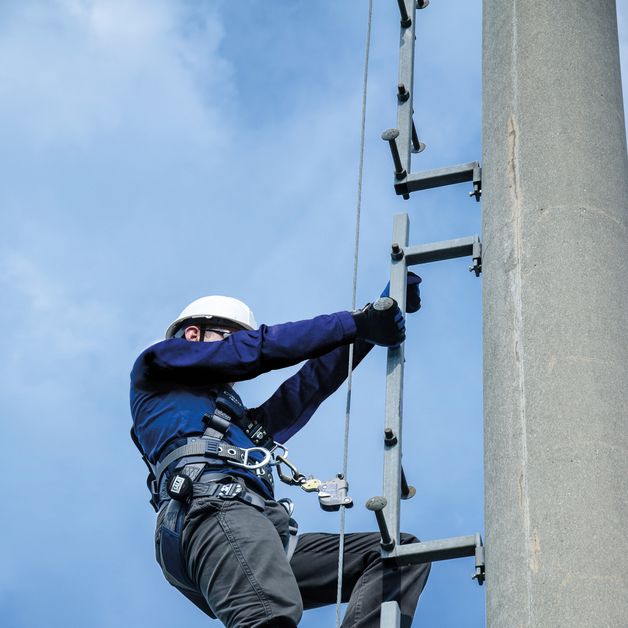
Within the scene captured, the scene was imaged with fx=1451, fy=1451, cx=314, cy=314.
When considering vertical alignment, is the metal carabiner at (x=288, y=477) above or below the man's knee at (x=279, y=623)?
above

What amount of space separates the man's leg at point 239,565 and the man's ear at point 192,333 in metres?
1.65

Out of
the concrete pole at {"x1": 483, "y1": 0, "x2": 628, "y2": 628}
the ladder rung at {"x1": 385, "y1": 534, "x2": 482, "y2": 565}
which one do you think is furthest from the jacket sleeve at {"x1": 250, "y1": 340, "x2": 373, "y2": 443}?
the ladder rung at {"x1": 385, "y1": 534, "x2": 482, "y2": 565}

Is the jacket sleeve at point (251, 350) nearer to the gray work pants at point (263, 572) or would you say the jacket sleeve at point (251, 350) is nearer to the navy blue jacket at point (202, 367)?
the navy blue jacket at point (202, 367)

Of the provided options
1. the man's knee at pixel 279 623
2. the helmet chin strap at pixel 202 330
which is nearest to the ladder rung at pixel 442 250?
the helmet chin strap at pixel 202 330

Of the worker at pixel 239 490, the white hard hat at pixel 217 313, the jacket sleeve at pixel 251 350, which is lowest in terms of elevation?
the worker at pixel 239 490

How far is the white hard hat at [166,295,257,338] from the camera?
8.61 meters

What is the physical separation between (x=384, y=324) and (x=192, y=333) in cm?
162

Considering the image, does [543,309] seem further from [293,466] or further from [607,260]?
→ [293,466]

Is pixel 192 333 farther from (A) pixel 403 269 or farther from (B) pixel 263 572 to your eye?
(B) pixel 263 572

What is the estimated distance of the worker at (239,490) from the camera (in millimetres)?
6707

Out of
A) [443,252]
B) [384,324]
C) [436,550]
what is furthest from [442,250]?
[436,550]

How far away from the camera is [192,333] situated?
8500 millimetres

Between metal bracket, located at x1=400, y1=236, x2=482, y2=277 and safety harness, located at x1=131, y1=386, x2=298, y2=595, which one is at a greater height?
metal bracket, located at x1=400, y1=236, x2=482, y2=277

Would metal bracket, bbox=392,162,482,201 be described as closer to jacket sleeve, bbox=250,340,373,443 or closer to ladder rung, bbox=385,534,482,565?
jacket sleeve, bbox=250,340,373,443
